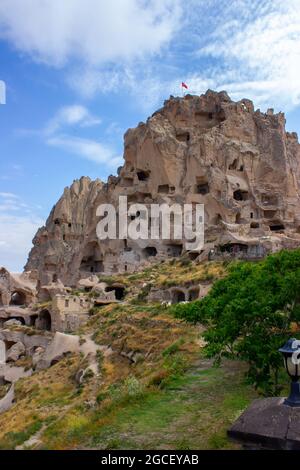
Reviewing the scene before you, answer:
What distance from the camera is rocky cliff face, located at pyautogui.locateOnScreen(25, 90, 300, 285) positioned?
5144cm

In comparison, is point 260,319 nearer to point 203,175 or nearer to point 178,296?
point 178,296

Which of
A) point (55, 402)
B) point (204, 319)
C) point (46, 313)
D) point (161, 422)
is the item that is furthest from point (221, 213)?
point (161, 422)

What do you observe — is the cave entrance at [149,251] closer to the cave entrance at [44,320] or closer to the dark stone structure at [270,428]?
the cave entrance at [44,320]

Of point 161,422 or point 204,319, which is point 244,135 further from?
point 161,422

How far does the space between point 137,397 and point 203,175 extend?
43845mm

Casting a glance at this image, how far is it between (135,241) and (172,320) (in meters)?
28.5

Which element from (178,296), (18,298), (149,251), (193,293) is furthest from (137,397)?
(18,298)

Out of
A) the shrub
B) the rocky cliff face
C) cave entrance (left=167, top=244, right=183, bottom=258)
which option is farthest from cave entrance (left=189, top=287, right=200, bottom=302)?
the shrub

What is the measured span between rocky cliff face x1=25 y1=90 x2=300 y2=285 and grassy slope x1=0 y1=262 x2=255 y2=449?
2232 centimetres

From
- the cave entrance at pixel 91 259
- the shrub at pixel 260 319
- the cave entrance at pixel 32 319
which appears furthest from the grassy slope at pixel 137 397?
the cave entrance at pixel 91 259

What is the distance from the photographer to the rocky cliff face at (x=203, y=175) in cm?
5144

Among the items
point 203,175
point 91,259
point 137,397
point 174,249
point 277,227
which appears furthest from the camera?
point 91,259

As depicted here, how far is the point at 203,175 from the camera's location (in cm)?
5331

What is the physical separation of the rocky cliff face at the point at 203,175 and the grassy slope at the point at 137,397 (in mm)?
22324
